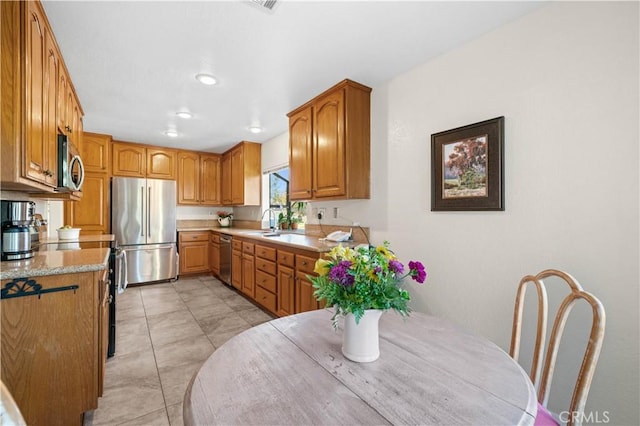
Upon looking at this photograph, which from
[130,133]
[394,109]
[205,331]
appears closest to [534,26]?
[394,109]

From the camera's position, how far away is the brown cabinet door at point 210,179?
5.38 metres

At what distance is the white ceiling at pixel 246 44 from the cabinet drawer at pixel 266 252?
5.19ft

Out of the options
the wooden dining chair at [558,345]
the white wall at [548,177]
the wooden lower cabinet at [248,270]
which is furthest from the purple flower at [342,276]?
the wooden lower cabinet at [248,270]

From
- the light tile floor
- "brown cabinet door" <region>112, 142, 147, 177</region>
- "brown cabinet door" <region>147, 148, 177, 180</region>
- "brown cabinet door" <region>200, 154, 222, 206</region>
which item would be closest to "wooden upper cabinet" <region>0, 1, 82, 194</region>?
the light tile floor

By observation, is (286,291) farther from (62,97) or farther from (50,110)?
(62,97)

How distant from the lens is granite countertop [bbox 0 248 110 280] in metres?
1.39

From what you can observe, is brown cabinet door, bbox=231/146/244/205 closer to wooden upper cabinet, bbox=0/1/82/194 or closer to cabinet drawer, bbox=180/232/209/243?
cabinet drawer, bbox=180/232/209/243

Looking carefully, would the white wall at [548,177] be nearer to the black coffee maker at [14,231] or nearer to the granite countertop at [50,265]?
the granite countertop at [50,265]

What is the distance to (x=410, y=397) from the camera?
70 centimetres

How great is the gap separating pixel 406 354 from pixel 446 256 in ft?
4.43

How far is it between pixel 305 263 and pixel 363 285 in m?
1.81

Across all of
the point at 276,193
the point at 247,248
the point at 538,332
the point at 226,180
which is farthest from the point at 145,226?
the point at 538,332

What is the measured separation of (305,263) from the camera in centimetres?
259

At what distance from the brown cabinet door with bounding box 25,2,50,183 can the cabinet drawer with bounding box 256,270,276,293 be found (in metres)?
2.03
